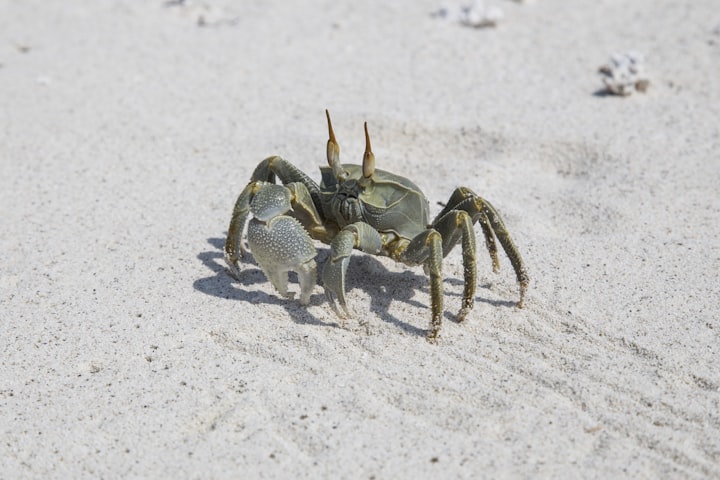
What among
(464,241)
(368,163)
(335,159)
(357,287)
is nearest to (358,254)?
(357,287)

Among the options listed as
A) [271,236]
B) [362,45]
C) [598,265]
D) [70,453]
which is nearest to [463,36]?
[362,45]

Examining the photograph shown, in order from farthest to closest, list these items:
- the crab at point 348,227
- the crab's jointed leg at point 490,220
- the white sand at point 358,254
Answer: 1. the crab's jointed leg at point 490,220
2. the crab at point 348,227
3. the white sand at point 358,254

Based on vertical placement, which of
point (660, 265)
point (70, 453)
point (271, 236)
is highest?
point (271, 236)

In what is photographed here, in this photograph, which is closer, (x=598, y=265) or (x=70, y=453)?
(x=70, y=453)

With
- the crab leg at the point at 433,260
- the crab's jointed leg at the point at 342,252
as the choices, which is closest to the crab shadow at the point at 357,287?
the crab leg at the point at 433,260

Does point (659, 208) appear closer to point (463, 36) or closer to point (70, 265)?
point (463, 36)

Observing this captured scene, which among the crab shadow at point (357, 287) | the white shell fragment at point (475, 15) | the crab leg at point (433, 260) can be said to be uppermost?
the white shell fragment at point (475, 15)

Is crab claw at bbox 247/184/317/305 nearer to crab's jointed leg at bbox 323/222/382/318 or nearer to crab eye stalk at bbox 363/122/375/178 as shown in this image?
crab's jointed leg at bbox 323/222/382/318

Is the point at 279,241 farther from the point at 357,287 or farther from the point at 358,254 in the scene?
the point at 358,254

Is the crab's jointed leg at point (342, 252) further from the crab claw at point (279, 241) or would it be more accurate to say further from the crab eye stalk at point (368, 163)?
the crab eye stalk at point (368, 163)
